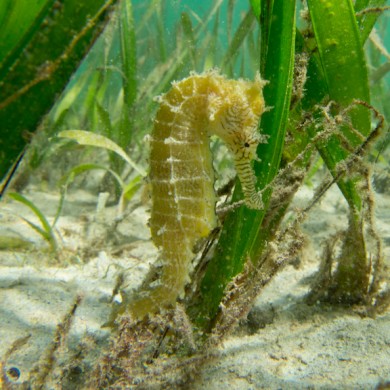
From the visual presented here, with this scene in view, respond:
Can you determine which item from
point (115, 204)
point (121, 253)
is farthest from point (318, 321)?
point (115, 204)

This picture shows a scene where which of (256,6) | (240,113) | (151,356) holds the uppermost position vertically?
(256,6)

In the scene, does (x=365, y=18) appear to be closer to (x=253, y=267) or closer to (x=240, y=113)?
(x=240, y=113)

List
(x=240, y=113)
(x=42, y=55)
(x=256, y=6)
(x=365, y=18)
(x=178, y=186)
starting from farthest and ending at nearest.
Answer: (x=365, y=18), (x=256, y=6), (x=178, y=186), (x=240, y=113), (x=42, y=55)

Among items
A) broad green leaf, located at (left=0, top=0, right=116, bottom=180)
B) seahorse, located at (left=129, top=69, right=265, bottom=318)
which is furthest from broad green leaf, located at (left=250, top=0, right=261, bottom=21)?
broad green leaf, located at (left=0, top=0, right=116, bottom=180)

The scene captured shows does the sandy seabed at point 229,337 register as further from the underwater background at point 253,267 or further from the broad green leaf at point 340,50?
the broad green leaf at point 340,50

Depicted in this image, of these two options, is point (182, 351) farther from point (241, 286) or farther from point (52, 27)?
point (52, 27)

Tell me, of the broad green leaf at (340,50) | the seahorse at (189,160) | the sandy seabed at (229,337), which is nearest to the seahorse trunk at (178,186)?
the seahorse at (189,160)

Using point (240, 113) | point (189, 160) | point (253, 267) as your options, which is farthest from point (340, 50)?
point (253, 267)
